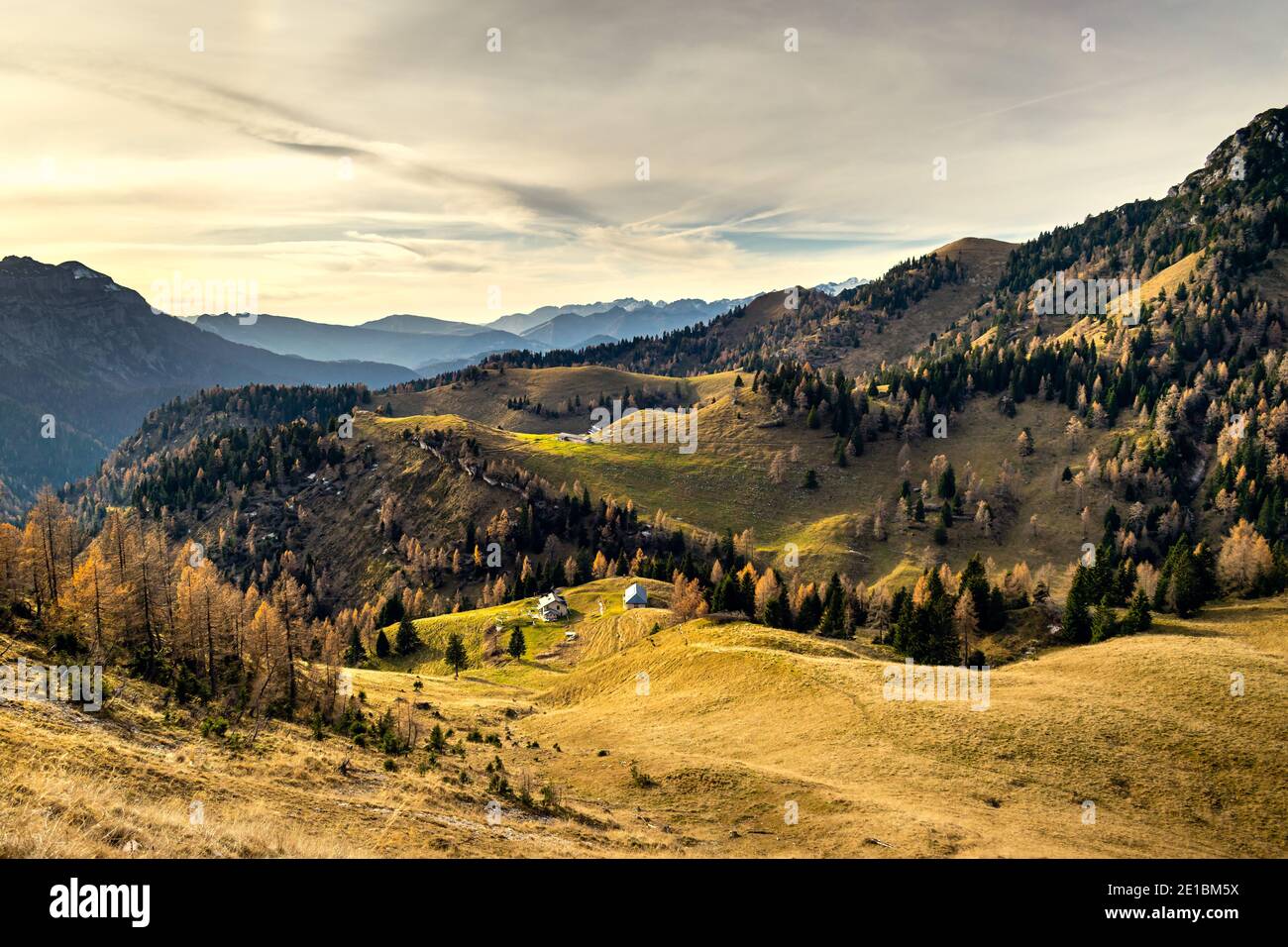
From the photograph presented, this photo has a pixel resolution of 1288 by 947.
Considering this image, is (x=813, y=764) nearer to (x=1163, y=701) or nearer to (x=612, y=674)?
(x=1163, y=701)

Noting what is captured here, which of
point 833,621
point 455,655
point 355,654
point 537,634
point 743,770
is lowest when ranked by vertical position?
point 355,654

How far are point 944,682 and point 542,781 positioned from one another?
43.3m

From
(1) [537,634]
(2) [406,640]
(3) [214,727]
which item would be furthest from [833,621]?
(2) [406,640]

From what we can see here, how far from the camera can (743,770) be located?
46.5 metres

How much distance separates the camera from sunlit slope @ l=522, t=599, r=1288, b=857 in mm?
37688

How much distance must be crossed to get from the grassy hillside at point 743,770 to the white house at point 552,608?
180 ft

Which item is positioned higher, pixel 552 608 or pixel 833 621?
pixel 833 621

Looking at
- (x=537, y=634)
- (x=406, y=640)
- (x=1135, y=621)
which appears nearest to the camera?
(x=1135, y=621)

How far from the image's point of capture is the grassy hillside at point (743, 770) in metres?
25.5

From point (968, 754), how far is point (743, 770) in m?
18.5

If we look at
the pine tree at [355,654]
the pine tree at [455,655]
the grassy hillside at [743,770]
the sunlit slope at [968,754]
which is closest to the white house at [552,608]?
the pine tree at [455,655]

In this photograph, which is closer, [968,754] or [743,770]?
[743,770]

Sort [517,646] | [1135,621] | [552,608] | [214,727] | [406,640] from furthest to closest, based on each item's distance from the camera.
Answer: [552,608]
[406,640]
[517,646]
[1135,621]
[214,727]

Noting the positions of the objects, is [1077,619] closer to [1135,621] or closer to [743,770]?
[1135,621]
